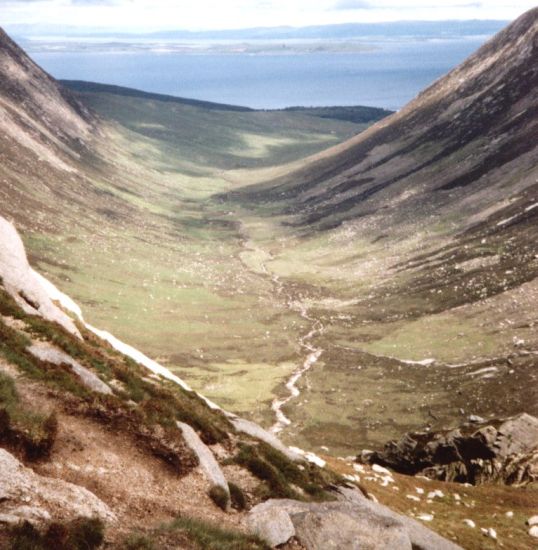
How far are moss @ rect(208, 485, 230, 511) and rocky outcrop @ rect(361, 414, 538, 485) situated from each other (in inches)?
1117

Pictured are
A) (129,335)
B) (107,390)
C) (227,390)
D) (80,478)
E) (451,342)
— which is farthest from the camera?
(129,335)

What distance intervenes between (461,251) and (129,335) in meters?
85.6

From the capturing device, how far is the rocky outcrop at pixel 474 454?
148 feet

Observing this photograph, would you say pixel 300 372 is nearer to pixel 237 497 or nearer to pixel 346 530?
pixel 237 497

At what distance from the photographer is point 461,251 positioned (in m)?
161

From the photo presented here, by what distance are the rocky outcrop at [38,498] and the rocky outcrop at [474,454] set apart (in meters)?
33.9

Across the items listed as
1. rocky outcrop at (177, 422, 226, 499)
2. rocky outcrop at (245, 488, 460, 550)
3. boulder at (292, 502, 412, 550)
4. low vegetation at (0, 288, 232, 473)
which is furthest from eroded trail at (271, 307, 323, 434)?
boulder at (292, 502, 412, 550)

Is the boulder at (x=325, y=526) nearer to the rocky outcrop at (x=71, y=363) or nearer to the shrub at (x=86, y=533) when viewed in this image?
the shrub at (x=86, y=533)

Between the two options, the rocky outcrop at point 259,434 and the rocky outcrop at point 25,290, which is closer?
the rocky outcrop at point 259,434

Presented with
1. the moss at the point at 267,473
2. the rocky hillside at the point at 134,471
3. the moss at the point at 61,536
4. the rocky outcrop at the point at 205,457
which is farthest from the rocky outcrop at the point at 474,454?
the moss at the point at 61,536

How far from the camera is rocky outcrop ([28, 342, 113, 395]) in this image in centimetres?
2512

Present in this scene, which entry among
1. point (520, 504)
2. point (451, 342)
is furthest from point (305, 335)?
point (520, 504)

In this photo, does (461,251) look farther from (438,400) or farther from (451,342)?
(438,400)

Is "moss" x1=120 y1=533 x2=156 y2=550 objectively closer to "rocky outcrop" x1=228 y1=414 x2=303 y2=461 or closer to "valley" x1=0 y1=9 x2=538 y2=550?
"valley" x1=0 y1=9 x2=538 y2=550
